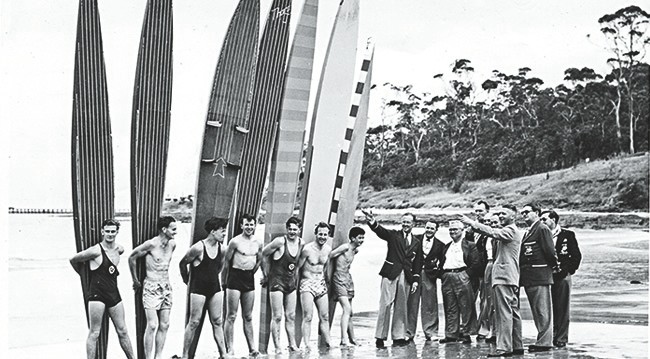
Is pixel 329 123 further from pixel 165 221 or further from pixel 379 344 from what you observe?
pixel 165 221

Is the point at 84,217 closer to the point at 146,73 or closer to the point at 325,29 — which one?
the point at 146,73

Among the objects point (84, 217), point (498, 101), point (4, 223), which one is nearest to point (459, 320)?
point (84, 217)

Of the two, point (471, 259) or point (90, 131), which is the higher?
point (90, 131)

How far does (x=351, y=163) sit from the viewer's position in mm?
9438

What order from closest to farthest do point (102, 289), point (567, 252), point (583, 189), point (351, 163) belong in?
point (102, 289), point (567, 252), point (351, 163), point (583, 189)

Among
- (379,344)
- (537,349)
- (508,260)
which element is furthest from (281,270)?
(537,349)

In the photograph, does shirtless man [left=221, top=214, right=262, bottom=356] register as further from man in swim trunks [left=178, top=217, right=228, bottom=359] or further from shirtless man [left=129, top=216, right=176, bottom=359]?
shirtless man [left=129, top=216, right=176, bottom=359]

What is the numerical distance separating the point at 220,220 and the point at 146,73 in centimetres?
144

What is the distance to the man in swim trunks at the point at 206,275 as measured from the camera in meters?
7.45

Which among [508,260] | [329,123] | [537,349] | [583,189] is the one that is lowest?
[537,349]

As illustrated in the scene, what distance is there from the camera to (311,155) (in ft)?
30.0

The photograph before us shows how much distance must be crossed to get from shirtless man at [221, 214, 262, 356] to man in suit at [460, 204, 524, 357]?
2.10 m

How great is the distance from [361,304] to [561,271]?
11.1 meters

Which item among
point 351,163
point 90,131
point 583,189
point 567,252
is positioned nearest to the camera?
point 90,131
